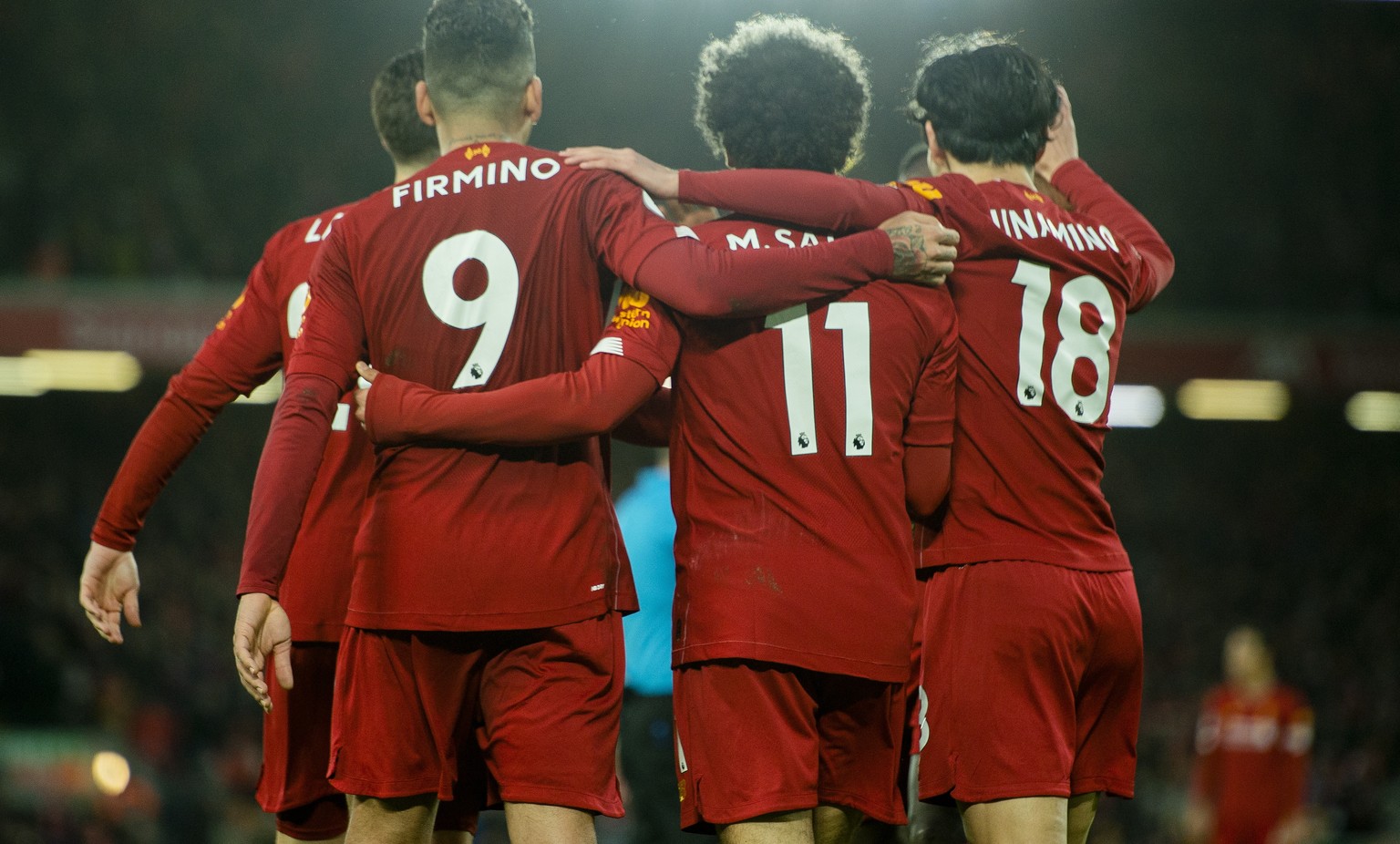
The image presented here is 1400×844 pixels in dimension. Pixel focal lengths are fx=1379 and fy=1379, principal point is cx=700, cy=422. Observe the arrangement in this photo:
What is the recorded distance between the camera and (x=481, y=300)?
2764 millimetres

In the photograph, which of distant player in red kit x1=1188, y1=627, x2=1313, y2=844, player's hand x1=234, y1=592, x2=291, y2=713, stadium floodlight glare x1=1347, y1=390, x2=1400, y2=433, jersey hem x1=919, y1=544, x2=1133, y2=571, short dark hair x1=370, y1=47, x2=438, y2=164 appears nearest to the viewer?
player's hand x1=234, y1=592, x2=291, y2=713

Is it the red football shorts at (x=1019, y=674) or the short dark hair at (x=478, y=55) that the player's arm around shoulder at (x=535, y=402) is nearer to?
the short dark hair at (x=478, y=55)

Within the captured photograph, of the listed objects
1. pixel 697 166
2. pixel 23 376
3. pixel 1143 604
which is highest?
pixel 697 166

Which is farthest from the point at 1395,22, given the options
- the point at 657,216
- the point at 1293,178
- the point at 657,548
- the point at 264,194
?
the point at 657,216

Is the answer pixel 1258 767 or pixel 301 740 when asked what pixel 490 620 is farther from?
pixel 1258 767

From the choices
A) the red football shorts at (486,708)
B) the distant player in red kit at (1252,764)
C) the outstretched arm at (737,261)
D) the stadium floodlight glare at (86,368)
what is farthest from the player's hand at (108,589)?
the stadium floodlight glare at (86,368)

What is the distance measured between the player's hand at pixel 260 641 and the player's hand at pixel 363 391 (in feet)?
1.31

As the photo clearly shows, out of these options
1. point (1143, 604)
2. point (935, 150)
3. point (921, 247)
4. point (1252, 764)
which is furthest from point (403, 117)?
point (1143, 604)

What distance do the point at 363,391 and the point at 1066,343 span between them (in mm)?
1520

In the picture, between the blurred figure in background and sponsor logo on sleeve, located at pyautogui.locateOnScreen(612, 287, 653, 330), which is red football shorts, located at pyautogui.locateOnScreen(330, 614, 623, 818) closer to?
sponsor logo on sleeve, located at pyautogui.locateOnScreen(612, 287, 653, 330)

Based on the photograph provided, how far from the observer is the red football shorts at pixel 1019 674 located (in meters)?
2.87

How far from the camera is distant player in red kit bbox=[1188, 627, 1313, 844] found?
30.5 feet

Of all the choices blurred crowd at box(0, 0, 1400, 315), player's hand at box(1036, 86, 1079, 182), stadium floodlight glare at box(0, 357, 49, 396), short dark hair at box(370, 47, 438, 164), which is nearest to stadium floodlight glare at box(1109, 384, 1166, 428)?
blurred crowd at box(0, 0, 1400, 315)

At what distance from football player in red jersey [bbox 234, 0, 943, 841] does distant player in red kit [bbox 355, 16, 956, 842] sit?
0.35 feet
